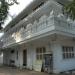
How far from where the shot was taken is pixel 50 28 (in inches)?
570

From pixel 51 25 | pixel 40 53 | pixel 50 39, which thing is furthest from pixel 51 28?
pixel 40 53

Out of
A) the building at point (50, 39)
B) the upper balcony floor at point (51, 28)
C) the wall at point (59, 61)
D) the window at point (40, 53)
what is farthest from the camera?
the window at point (40, 53)

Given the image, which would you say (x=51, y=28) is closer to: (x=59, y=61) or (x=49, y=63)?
(x=49, y=63)

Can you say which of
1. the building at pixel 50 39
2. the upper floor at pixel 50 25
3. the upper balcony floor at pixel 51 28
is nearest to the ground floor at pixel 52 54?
the building at pixel 50 39

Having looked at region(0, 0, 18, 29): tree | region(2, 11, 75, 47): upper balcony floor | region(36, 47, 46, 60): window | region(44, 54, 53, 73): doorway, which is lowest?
region(44, 54, 53, 73): doorway

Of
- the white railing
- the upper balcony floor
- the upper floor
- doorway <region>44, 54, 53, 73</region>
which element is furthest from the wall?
the white railing

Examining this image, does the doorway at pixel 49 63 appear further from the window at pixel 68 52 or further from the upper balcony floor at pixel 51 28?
the upper balcony floor at pixel 51 28

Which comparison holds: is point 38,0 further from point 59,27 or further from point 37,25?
point 59,27

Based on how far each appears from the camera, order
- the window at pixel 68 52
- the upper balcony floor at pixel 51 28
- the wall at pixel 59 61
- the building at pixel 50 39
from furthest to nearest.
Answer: the window at pixel 68 52 < the wall at pixel 59 61 < the building at pixel 50 39 < the upper balcony floor at pixel 51 28

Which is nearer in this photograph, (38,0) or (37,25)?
(37,25)

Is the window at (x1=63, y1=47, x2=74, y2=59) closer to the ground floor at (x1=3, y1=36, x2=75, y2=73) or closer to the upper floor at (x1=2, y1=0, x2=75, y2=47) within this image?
the ground floor at (x1=3, y1=36, x2=75, y2=73)

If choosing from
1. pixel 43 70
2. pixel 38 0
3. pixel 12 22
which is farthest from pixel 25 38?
pixel 12 22

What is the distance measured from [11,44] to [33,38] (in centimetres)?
740

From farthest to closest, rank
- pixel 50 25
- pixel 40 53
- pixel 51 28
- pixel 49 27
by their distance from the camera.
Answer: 1. pixel 40 53
2. pixel 49 27
3. pixel 50 25
4. pixel 51 28
